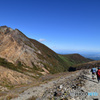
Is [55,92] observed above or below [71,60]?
below

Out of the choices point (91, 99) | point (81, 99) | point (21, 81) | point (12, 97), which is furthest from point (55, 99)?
point (21, 81)

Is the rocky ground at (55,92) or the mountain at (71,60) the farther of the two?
the mountain at (71,60)

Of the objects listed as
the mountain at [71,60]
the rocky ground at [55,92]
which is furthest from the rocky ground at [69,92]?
the mountain at [71,60]

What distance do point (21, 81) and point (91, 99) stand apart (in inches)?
1062

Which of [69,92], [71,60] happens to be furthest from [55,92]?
[71,60]

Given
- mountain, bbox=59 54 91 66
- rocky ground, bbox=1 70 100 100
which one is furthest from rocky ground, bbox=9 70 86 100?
mountain, bbox=59 54 91 66

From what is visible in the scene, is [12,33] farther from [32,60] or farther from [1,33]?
[32,60]

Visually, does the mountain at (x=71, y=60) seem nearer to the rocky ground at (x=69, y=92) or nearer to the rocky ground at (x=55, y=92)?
the rocky ground at (x=55, y=92)

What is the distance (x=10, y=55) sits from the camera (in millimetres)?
50969

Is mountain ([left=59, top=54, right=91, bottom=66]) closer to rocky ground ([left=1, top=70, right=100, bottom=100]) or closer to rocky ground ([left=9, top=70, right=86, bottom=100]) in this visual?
rocky ground ([left=9, top=70, right=86, bottom=100])

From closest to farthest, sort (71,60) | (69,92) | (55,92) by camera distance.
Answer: (69,92) < (55,92) < (71,60)

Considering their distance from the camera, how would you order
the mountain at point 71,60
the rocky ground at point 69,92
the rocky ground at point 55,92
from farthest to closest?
the mountain at point 71,60 < the rocky ground at point 55,92 < the rocky ground at point 69,92

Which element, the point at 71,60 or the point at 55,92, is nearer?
the point at 55,92

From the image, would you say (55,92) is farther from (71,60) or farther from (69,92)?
(71,60)
